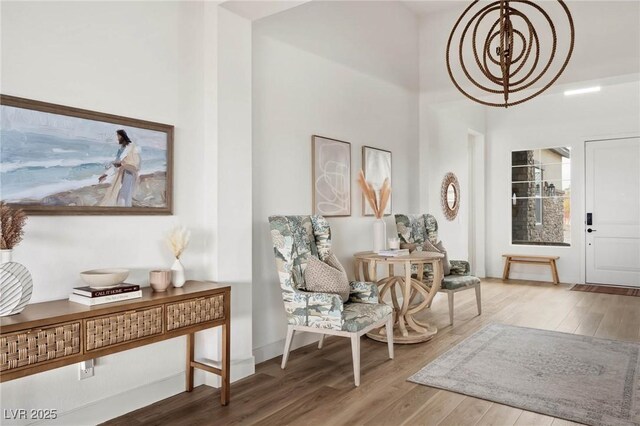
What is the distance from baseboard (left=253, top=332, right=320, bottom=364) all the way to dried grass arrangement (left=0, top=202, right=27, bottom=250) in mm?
1896

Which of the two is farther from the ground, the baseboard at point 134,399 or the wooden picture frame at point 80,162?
the wooden picture frame at point 80,162

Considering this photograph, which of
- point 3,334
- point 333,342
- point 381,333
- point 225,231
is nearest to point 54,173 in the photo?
point 3,334

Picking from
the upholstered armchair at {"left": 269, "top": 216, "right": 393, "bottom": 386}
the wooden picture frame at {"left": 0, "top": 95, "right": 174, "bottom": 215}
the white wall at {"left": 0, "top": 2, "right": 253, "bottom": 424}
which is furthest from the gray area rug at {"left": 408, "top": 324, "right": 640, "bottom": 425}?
the wooden picture frame at {"left": 0, "top": 95, "right": 174, "bottom": 215}

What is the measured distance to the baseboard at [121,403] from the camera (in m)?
2.27

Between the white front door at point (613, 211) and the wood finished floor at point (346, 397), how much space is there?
8.39 feet

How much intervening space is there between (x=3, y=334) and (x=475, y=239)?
7.24 meters

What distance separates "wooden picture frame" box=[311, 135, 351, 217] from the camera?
3.96 m

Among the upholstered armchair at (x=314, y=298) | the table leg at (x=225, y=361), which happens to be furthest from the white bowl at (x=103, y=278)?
the upholstered armchair at (x=314, y=298)

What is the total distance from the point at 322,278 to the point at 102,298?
155 cm

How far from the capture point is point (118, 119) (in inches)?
97.8

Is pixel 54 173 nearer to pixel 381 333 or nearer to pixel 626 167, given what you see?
pixel 381 333

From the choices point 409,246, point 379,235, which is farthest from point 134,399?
point 409,246

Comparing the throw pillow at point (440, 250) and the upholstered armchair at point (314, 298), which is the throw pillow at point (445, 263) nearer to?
the throw pillow at point (440, 250)

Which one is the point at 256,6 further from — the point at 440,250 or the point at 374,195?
the point at 440,250
